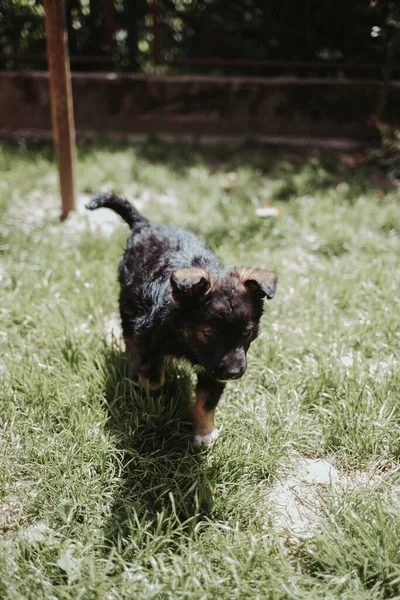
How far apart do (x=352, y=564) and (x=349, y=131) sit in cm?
634

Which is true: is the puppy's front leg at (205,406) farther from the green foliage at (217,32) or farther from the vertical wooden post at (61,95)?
the green foliage at (217,32)

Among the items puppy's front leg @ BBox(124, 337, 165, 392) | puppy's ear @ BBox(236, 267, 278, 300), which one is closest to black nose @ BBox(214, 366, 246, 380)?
puppy's ear @ BBox(236, 267, 278, 300)

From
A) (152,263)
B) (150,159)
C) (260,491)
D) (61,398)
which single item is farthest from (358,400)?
(150,159)

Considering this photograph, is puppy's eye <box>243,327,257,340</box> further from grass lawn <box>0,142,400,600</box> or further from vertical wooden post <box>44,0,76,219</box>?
vertical wooden post <box>44,0,76,219</box>

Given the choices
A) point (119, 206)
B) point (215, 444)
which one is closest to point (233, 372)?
point (215, 444)

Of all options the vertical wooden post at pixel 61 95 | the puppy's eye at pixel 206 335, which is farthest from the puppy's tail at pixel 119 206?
the vertical wooden post at pixel 61 95

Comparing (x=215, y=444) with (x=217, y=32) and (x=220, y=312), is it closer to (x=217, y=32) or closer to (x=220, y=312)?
(x=220, y=312)

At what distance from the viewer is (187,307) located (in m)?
2.37

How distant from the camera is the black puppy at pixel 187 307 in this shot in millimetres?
2244

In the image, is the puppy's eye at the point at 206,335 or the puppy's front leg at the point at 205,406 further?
the puppy's front leg at the point at 205,406

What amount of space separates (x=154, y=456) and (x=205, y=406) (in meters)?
0.39

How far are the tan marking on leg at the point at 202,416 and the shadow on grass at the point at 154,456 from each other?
10 centimetres

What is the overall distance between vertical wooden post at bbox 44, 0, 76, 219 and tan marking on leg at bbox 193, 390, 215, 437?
10.0 feet

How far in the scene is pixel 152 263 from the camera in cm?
288
